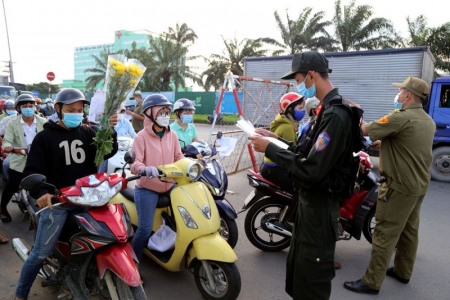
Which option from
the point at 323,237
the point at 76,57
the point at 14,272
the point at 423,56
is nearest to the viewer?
the point at 323,237

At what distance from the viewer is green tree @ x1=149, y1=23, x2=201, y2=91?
2808cm

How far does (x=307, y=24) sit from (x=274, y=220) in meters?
21.5

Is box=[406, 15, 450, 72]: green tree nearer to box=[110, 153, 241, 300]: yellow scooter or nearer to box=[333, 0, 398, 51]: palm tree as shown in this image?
box=[333, 0, 398, 51]: palm tree

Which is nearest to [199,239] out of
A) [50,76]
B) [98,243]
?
[98,243]

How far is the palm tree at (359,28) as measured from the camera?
2030 cm

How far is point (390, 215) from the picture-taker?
2.87 metres

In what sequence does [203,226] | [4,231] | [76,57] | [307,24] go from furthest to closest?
[76,57] → [307,24] → [4,231] → [203,226]

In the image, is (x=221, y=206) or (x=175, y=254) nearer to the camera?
(x=175, y=254)

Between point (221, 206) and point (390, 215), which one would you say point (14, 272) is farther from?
point (390, 215)

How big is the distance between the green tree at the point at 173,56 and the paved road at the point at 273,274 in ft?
84.5

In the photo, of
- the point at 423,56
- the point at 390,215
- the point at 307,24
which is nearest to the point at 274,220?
the point at 390,215

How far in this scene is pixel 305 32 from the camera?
2242cm

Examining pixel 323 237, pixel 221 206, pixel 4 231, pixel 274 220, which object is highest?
pixel 323 237

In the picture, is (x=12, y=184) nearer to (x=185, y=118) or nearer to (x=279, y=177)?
(x=185, y=118)
